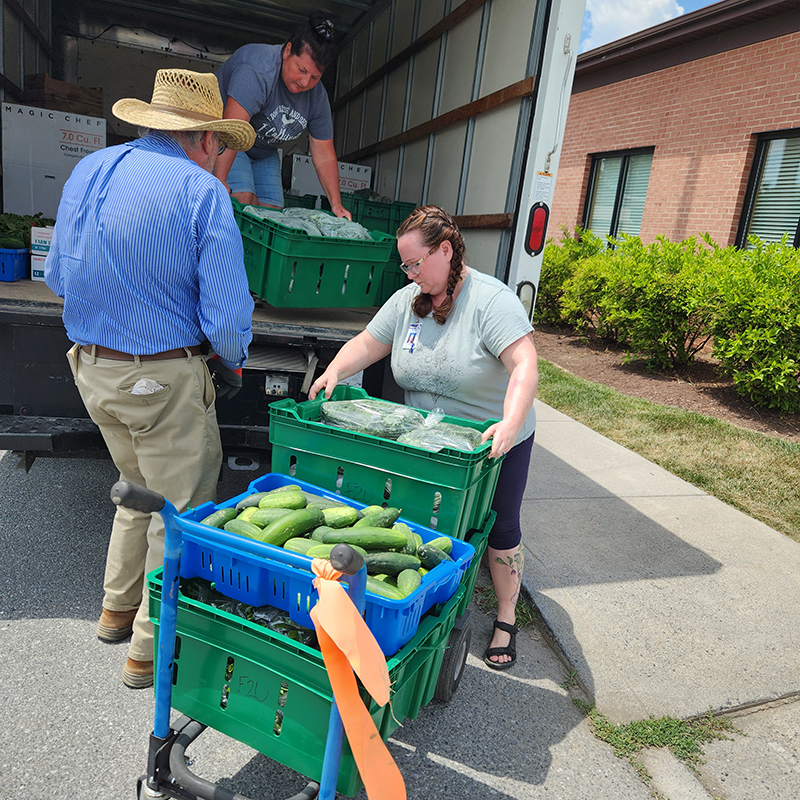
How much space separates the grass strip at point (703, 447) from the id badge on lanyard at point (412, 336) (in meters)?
3.36

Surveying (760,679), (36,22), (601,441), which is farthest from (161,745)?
(36,22)

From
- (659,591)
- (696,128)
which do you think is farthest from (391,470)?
(696,128)

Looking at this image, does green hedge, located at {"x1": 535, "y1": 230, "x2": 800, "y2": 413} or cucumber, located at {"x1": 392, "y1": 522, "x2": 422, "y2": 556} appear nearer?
cucumber, located at {"x1": 392, "y1": 522, "x2": 422, "y2": 556}

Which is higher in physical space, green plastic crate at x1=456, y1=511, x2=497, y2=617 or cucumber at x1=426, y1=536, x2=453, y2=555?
cucumber at x1=426, y1=536, x2=453, y2=555

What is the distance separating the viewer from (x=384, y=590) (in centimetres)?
178

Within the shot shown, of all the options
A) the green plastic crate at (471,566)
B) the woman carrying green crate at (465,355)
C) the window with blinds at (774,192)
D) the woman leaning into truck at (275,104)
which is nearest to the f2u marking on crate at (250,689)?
the green plastic crate at (471,566)

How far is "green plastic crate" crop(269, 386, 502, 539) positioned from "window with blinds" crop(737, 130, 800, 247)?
9121 millimetres

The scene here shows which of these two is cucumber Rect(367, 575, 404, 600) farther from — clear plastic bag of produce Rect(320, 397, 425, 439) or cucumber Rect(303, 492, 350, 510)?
clear plastic bag of produce Rect(320, 397, 425, 439)

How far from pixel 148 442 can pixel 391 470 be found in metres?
1.00

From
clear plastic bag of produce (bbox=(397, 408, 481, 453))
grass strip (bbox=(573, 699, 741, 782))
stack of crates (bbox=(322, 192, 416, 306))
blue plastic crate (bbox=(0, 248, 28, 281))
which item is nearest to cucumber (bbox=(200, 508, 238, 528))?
clear plastic bag of produce (bbox=(397, 408, 481, 453))

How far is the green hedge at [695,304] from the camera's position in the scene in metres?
6.74

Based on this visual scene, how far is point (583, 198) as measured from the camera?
13734mm

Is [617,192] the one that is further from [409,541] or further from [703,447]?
[409,541]

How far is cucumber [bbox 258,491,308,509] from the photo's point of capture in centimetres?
210
